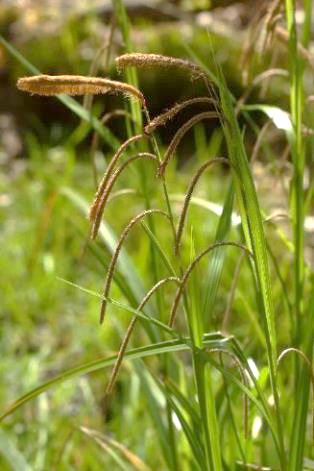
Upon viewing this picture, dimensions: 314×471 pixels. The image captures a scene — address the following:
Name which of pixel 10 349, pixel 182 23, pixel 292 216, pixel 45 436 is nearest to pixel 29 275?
pixel 10 349

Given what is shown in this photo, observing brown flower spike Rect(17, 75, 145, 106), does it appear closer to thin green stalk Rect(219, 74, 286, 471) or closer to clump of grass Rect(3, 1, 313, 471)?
clump of grass Rect(3, 1, 313, 471)

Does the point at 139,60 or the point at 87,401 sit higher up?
the point at 139,60

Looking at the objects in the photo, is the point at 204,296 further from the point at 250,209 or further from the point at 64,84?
the point at 64,84

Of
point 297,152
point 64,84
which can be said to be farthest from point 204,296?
point 64,84

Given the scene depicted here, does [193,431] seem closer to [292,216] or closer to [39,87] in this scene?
[292,216]

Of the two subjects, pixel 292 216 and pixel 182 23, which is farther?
pixel 182 23

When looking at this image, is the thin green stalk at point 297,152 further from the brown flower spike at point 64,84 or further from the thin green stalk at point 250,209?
the brown flower spike at point 64,84

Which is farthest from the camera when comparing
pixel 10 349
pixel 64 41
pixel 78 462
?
pixel 64 41

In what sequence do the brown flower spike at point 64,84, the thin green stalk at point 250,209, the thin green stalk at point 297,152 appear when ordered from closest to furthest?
the brown flower spike at point 64,84 < the thin green stalk at point 250,209 < the thin green stalk at point 297,152

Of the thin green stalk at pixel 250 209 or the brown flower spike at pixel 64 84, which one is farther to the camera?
the thin green stalk at pixel 250 209

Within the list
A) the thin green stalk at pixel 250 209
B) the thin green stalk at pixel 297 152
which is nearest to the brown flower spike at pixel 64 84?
the thin green stalk at pixel 250 209

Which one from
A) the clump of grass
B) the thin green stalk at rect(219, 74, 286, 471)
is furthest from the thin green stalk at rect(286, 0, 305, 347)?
the thin green stalk at rect(219, 74, 286, 471)
